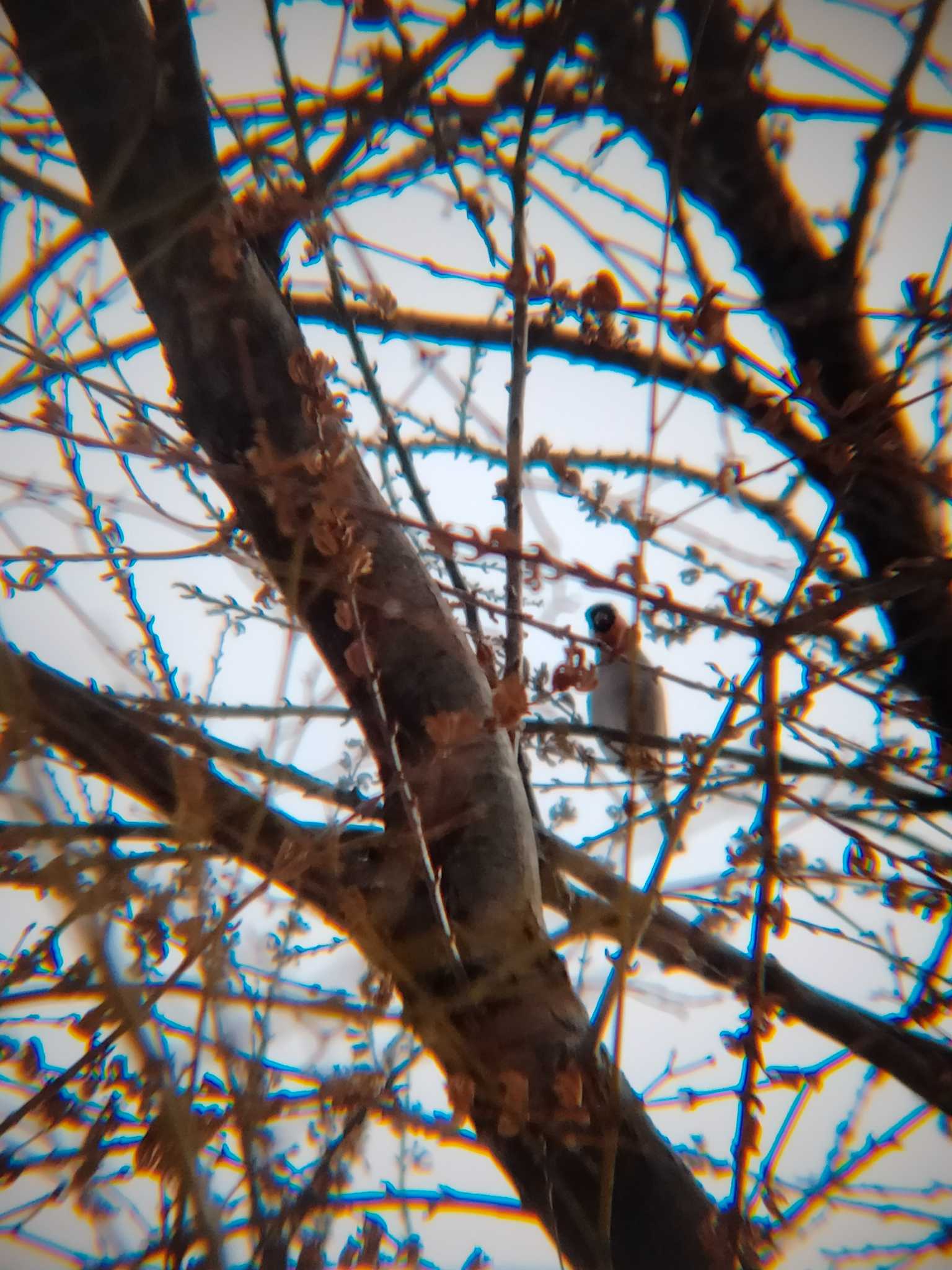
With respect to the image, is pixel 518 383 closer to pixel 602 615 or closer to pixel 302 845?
pixel 302 845

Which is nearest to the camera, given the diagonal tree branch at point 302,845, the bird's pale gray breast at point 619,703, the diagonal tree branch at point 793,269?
the diagonal tree branch at point 302,845

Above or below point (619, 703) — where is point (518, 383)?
above

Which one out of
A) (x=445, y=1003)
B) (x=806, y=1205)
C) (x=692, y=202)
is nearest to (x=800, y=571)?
(x=445, y=1003)

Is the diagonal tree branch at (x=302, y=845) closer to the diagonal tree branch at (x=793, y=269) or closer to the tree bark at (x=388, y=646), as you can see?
the tree bark at (x=388, y=646)

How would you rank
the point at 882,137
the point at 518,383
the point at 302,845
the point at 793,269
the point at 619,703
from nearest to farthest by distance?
the point at 302,845, the point at 882,137, the point at 518,383, the point at 793,269, the point at 619,703

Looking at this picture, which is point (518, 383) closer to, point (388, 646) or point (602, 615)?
point (388, 646)

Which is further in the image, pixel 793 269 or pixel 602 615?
pixel 602 615

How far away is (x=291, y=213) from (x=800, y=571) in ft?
2.56

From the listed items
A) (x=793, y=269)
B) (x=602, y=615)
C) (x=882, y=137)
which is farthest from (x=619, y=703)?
(x=882, y=137)

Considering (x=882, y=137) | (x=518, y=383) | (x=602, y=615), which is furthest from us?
(x=602, y=615)

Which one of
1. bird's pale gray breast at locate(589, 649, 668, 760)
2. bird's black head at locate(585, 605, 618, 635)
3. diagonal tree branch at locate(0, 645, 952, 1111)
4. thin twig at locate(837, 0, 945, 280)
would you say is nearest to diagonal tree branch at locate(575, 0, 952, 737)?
thin twig at locate(837, 0, 945, 280)

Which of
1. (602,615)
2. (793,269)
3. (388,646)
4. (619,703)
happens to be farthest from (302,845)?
(602,615)

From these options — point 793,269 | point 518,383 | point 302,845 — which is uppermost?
point 793,269

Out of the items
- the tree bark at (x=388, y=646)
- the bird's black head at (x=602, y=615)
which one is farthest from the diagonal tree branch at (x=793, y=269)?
the bird's black head at (x=602, y=615)
